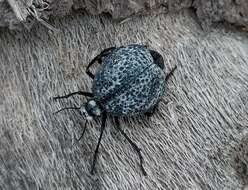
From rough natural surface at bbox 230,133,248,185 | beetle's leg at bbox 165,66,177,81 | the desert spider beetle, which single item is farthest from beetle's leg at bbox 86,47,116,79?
rough natural surface at bbox 230,133,248,185

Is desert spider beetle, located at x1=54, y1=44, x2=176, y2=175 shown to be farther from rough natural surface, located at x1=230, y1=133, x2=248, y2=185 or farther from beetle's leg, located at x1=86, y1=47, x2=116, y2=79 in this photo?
rough natural surface, located at x1=230, y1=133, x2=248, y2=185

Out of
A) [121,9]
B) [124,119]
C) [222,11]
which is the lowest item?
[124,119]

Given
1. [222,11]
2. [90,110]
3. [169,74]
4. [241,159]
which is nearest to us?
[241,159]

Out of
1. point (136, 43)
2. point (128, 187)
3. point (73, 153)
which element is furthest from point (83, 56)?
point (128, 187)

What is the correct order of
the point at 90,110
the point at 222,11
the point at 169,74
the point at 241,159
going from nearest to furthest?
the point at 241,159, the point at 90,110, the point at 169,74, the point at 222,11

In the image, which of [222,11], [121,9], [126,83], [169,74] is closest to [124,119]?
[126,83]

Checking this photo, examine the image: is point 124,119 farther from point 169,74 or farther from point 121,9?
point 121,9

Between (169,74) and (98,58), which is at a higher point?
(98,58)
